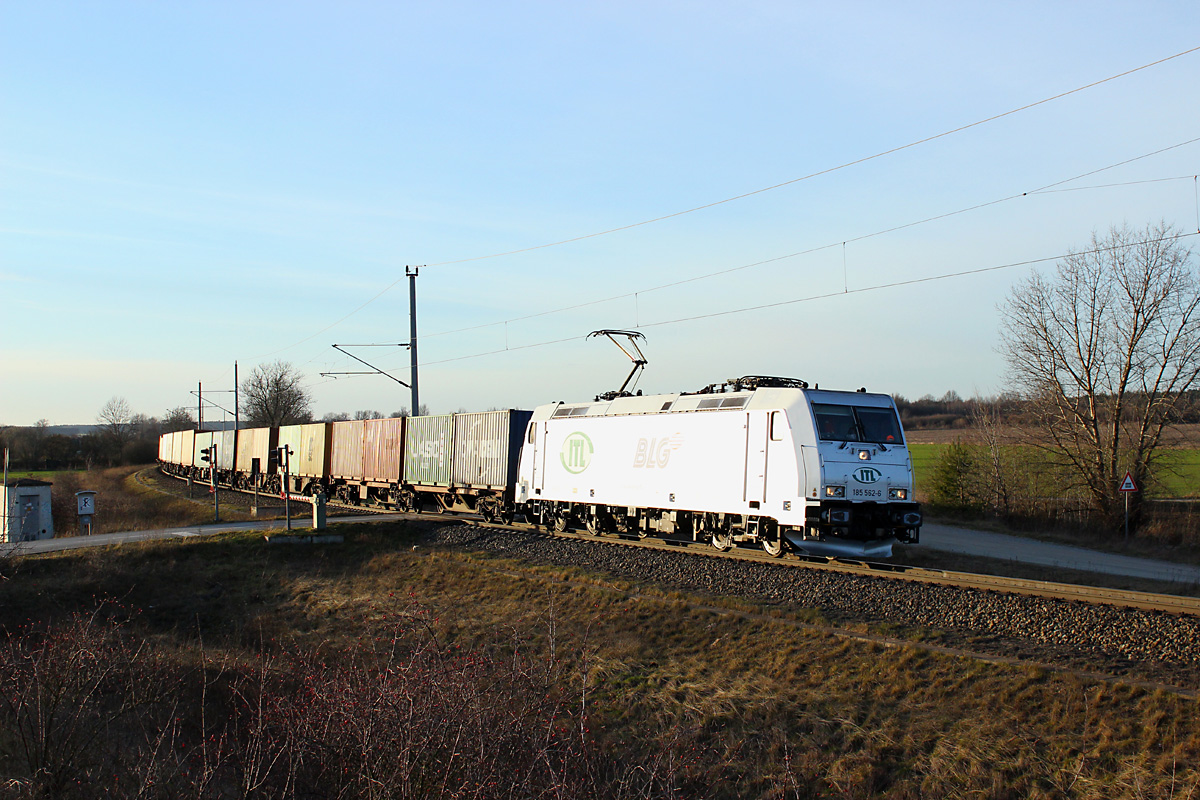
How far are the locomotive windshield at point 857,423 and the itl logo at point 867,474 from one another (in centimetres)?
62

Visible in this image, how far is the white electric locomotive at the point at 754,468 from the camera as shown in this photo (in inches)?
560

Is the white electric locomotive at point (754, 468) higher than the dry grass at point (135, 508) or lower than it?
higher

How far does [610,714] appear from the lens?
9734 mm

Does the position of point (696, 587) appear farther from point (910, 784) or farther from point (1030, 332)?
point (1030, 332)

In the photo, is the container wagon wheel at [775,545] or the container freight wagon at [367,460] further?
the container freight wagon at [367,460]

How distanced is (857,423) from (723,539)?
3.72 metres

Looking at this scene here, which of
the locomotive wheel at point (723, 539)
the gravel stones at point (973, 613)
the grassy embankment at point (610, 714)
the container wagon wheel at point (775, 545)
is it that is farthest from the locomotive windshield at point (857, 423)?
the grassy embankment at point (610, 714)

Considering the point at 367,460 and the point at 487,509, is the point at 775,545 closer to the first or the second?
the point at 487,509

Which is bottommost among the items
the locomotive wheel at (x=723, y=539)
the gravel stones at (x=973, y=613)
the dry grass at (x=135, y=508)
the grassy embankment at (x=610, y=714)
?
the dry grass at (x=135, y=508)

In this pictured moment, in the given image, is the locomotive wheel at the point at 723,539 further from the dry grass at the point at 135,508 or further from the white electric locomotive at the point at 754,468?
the dry grass at the point at 135,508

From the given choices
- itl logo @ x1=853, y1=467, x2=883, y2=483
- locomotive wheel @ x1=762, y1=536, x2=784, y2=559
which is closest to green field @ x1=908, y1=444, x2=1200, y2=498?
locomotive wheel @ x1=762, y1=536, x2=784, y2=559

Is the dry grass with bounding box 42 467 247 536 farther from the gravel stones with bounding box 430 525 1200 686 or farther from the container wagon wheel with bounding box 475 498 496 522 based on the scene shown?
the gravel stones with bounding box 430 525 1200 686

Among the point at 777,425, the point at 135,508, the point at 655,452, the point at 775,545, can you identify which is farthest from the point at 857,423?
the point at 135,508

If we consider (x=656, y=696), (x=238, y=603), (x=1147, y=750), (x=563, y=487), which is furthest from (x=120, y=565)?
(x=1147, y=750)
